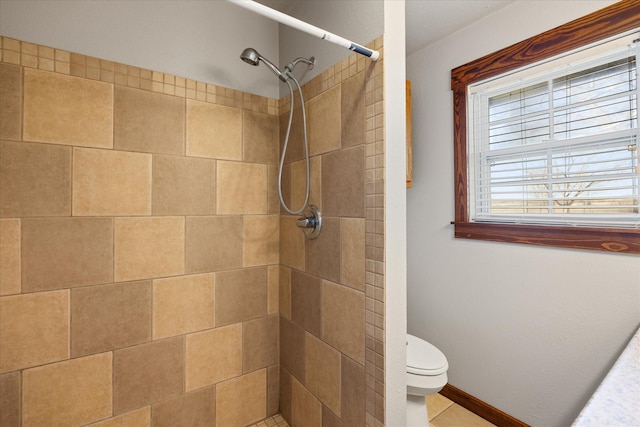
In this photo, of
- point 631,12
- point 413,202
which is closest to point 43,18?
point 413,202

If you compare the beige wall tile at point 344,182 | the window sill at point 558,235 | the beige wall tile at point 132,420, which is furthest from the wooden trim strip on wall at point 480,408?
the beige wall tile at point 132,420

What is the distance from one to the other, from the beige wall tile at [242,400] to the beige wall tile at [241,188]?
880 mm

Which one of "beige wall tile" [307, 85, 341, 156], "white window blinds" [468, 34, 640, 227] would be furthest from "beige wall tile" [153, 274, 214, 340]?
"white window blinds" [468, 34, 640, 227]

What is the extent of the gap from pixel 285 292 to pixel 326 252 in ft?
1.46

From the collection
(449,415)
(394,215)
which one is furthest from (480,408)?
(394,215)

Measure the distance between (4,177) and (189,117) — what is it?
69cm

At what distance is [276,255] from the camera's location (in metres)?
1.64

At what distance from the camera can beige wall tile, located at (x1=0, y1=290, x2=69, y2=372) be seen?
104 centimetres

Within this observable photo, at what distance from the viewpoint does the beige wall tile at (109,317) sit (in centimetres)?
115

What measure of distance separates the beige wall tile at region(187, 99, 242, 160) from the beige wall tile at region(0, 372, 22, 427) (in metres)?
1.05

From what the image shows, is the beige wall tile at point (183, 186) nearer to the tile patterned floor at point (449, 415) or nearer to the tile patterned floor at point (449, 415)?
the tile patterned floor at point (449, 415)

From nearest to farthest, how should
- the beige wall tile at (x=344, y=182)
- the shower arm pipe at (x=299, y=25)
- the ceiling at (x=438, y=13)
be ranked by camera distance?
the shower arm pipe at (x=299, y=25), the beige wall tile at (x=344, y=182), the ceiling at (x=438, y=13)

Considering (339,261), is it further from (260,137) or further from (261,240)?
(260,137)

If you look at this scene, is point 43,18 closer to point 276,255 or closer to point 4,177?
point 4,177
